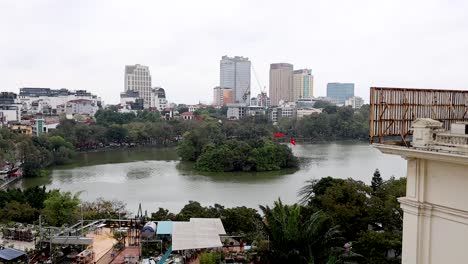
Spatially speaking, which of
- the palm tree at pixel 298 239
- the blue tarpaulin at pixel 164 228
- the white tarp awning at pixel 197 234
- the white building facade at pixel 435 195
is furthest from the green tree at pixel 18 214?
the white building facade at pixel 435 195

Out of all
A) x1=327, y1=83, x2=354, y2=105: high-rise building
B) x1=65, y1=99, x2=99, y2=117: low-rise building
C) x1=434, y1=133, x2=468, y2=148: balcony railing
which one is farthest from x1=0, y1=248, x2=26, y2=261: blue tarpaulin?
x1=327, y1=83, x2=354, y2=105: high-rise building

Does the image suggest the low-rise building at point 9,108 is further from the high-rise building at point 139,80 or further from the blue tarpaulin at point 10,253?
the blue tarpaulin at point 10,253

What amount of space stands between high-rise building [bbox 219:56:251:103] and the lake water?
130ft

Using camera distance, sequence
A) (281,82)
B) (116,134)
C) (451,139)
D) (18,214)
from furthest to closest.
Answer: (281,82), (116,134), (18,214), (451,139)

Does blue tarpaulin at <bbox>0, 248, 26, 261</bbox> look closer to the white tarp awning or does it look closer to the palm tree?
the white tarp awning

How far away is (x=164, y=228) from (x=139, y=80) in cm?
6163

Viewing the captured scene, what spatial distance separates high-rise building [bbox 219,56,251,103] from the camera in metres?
66.6

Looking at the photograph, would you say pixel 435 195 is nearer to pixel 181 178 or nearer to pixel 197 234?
pixel 197 234

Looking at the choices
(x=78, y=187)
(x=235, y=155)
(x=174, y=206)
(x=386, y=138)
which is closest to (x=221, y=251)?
(x=386, y=138)

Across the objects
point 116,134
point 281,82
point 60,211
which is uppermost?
point 281,82

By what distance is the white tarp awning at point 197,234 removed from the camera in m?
6.87

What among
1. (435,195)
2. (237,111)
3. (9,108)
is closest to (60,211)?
(435,195)

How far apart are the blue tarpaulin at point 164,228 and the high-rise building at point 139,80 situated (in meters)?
59.0

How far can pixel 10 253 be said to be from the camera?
689 centimetres
